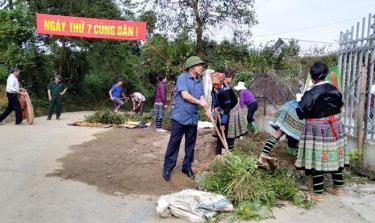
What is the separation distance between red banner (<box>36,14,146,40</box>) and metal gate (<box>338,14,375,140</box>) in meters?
12.1

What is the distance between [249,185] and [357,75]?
305 centimetres

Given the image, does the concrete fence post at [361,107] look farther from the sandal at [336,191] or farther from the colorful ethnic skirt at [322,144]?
the colorful ethnic skirt at [322,144]

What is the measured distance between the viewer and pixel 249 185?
523 cm

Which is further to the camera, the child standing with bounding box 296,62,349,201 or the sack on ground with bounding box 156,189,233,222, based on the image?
the child standing with bounding box 296,62,349,201

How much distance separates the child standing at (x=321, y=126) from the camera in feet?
17.5

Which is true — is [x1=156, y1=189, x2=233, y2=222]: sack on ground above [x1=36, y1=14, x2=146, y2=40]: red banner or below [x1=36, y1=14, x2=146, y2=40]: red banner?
below

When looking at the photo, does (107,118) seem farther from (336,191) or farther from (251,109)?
(336,191)

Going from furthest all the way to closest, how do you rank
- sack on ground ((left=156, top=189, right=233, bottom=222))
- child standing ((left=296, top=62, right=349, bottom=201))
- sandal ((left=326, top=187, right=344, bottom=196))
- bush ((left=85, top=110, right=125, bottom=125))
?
1. bush ((left=85, top=110, right=125, bottom=125))
2. sandal ((left=326, top=187, right=344, bottom=196))
3. child standing ((left=296, top=62, right=349, bottom=201))
4. sack on ground ((left=156, top=189, right=233, bottom=222))

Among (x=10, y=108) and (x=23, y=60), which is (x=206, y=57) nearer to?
(x=23, y=60)

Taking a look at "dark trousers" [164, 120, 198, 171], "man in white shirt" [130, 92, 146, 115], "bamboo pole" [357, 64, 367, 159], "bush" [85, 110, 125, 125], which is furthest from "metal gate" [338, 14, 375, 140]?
"man in white shirt" [130, 92, 146, 115]

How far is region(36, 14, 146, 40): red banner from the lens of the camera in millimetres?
17516

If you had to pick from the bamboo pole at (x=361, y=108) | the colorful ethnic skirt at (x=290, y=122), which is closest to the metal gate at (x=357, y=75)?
the bamboo pole at (x=361, y=108)

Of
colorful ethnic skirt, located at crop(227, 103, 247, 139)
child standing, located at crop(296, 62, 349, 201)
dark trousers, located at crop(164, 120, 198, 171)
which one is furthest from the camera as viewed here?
colorful ethnic skirt, located at crop(227, 103, 247, 139)

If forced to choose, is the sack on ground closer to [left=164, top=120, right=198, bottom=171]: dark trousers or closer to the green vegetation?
[left=164, top=120, right=198, bottom=171]: dark trousers
